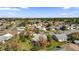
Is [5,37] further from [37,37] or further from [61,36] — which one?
[61,36]

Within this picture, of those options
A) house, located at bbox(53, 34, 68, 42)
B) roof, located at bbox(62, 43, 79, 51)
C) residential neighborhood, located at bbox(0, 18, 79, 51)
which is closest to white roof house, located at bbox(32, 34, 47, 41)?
residential neighborhood, located at bbox(0, 18, 79, 51)

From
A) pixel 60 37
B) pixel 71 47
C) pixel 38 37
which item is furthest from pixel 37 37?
pixel 71 47

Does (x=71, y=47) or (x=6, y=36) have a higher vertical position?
(x=6, y=36)

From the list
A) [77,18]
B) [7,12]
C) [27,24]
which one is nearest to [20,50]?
[27,24]

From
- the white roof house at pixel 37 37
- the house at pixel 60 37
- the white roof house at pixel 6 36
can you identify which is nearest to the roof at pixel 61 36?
the house at pixel 60 37

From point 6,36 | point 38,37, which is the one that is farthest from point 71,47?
point 6,36

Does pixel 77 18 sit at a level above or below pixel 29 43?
above

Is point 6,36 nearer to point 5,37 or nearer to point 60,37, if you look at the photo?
point 5,37
